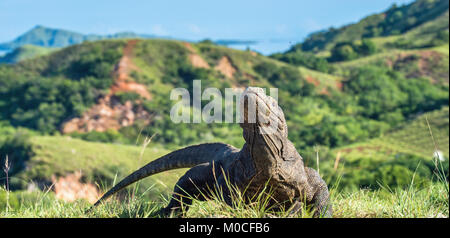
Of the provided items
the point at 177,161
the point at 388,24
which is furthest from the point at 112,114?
the point at 388,24

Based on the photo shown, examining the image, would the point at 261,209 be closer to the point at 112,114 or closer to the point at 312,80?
the point at 112,114

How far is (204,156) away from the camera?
4438 millimetres

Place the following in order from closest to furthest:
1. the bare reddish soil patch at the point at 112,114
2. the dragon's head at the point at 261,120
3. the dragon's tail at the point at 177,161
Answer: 1. the dragon's head at the point at 261,120
2. the dragon's tail at the point at 177,161
3. the bare reddish soil patch at the point at 112,114

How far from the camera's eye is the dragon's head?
3.24 m

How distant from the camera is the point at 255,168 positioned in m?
3.57

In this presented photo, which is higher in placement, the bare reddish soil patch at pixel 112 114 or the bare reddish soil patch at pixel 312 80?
the bare reddish soil patch at pixel 312 80

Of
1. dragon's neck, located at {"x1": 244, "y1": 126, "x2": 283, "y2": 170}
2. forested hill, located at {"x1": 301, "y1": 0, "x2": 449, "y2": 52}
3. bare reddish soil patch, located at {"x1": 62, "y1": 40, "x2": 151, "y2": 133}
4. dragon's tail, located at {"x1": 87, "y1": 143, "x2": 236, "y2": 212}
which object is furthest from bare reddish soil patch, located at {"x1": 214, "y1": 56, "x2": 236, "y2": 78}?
dragon's neck, located at {"x1": 244, "y1": 126, "x2": 283, "y2": 170}

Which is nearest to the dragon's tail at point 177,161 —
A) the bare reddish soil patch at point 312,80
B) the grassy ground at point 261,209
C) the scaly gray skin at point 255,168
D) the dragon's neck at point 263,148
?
the scaly gray skin at point 255,168

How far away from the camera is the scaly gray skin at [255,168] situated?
3.33 meters

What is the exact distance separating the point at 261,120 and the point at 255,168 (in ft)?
1.46

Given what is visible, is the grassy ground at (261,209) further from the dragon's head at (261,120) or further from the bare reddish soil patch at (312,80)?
the bare reddish soil patch at (312,80)

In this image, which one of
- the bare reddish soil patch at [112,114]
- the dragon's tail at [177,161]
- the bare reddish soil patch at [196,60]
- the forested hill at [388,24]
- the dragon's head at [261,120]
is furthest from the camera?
the forested hill at [388,24]

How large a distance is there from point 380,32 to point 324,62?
109 feet
